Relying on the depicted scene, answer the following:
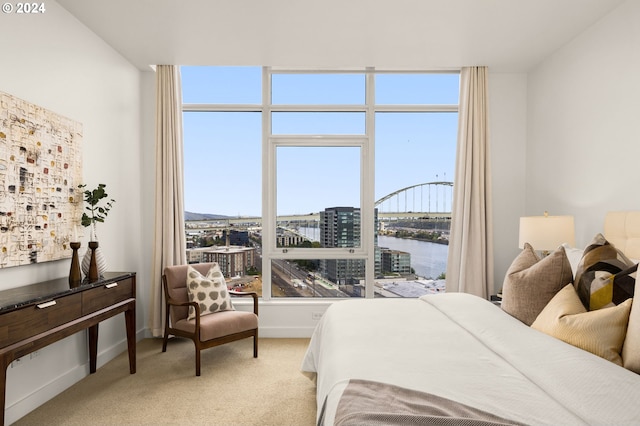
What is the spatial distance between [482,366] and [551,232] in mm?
2109

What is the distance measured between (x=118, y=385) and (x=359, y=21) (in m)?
3.39

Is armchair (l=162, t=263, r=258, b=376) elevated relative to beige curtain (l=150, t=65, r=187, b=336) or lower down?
lower down

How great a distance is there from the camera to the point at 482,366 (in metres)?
1.61

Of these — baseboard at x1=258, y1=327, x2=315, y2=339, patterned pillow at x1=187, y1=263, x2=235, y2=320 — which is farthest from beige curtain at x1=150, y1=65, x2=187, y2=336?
baseboard at x1=258, y1=327, x2=315, y2=339

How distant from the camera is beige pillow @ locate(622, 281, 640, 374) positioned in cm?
158

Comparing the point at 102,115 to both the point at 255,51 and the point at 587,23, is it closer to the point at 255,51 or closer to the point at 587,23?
the point at 255,51

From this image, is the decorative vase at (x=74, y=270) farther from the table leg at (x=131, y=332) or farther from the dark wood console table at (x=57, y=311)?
the table leg at (x=131, y=332)

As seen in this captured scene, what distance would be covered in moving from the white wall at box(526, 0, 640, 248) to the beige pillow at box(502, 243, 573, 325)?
1145 mm

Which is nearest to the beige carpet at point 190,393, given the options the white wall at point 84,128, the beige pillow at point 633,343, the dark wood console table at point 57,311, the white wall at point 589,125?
the white wall at point 84,128

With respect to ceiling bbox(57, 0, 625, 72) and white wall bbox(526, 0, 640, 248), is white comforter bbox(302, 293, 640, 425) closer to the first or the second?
white wall bbox(526, 0, 640, 248)

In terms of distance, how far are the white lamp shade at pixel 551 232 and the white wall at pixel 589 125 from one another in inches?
9.6

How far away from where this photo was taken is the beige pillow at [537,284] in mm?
2209

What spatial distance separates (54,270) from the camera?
116 inches

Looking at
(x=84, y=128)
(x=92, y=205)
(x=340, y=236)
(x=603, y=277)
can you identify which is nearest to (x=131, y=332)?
(x=92, y=205)
